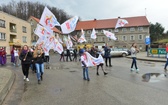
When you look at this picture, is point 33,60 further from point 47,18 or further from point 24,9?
point 24,9

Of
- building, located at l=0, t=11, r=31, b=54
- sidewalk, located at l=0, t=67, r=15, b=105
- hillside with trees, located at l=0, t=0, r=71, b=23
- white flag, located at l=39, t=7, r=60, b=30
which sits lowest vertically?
sidewalk, located at l=0, t=67, r=15, b=105

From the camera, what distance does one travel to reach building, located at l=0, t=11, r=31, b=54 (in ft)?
142

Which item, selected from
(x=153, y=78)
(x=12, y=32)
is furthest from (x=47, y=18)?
(x=12, y=32)

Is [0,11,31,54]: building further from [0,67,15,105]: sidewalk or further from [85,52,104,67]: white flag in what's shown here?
[85,52,104,67]: white flag

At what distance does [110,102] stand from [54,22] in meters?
9.45

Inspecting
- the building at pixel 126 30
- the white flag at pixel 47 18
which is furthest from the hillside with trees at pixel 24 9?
the white flag at pixel 47 18

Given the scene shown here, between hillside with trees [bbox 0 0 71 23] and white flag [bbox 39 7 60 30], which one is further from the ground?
hillside with trees [bbox 0 0 71 23]

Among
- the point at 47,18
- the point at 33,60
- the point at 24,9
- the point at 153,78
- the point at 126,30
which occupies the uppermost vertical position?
the point at 24,9

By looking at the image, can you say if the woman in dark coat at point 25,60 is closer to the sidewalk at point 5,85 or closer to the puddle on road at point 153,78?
the sidewalk at point 5,85

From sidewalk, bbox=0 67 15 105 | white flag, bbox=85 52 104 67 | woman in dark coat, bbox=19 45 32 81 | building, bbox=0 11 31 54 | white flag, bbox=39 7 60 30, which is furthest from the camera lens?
building, bbox=0 11 31 54

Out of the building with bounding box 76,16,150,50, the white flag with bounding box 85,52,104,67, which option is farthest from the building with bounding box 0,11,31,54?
the white flag with bounding box 85,52,104,67

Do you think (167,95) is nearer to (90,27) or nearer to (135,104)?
(135,104)

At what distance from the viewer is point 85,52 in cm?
991

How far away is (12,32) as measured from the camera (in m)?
48.1
